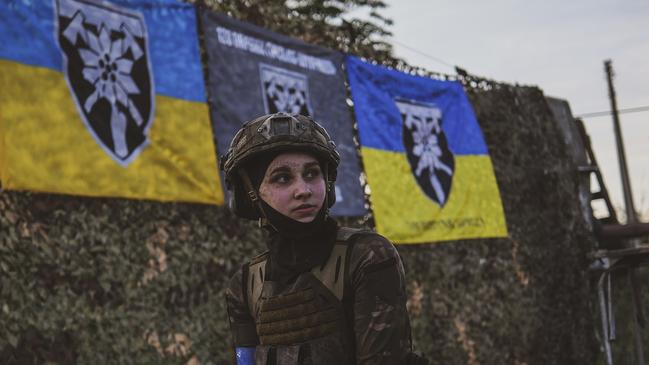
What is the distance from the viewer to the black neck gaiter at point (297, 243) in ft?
8.43

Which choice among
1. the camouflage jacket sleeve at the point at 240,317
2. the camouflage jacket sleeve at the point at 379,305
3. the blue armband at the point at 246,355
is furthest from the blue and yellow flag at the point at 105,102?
the camouflage jacket sleeve at the point at 379,305

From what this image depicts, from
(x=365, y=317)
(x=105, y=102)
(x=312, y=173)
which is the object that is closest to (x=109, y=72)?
(x=105, y=102)

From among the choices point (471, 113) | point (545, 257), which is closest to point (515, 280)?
point (545, 257)

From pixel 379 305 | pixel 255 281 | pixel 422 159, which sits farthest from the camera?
pixel 422 159

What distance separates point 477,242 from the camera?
9.80 m

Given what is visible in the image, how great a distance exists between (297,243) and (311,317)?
0.82 feet

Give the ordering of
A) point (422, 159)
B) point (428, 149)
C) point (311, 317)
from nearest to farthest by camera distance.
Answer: point (311, 317) < point (422, 159) < point (428, 149)

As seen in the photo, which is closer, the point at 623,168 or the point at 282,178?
the point at 282,178

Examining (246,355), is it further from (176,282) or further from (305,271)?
(176,282)

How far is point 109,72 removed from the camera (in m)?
5.68

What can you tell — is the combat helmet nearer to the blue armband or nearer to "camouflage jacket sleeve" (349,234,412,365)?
"camouflage jacket sleeve" (349,234,412,365)

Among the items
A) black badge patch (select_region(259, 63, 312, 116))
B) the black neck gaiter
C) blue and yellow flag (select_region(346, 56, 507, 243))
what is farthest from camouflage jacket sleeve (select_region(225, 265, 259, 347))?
blue and yellow flag (select_region(346, 56, 507, 243))

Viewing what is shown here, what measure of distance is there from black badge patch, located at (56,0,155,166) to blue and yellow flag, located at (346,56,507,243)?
2795 millimetres

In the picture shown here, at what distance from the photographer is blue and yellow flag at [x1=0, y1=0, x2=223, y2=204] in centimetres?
506
